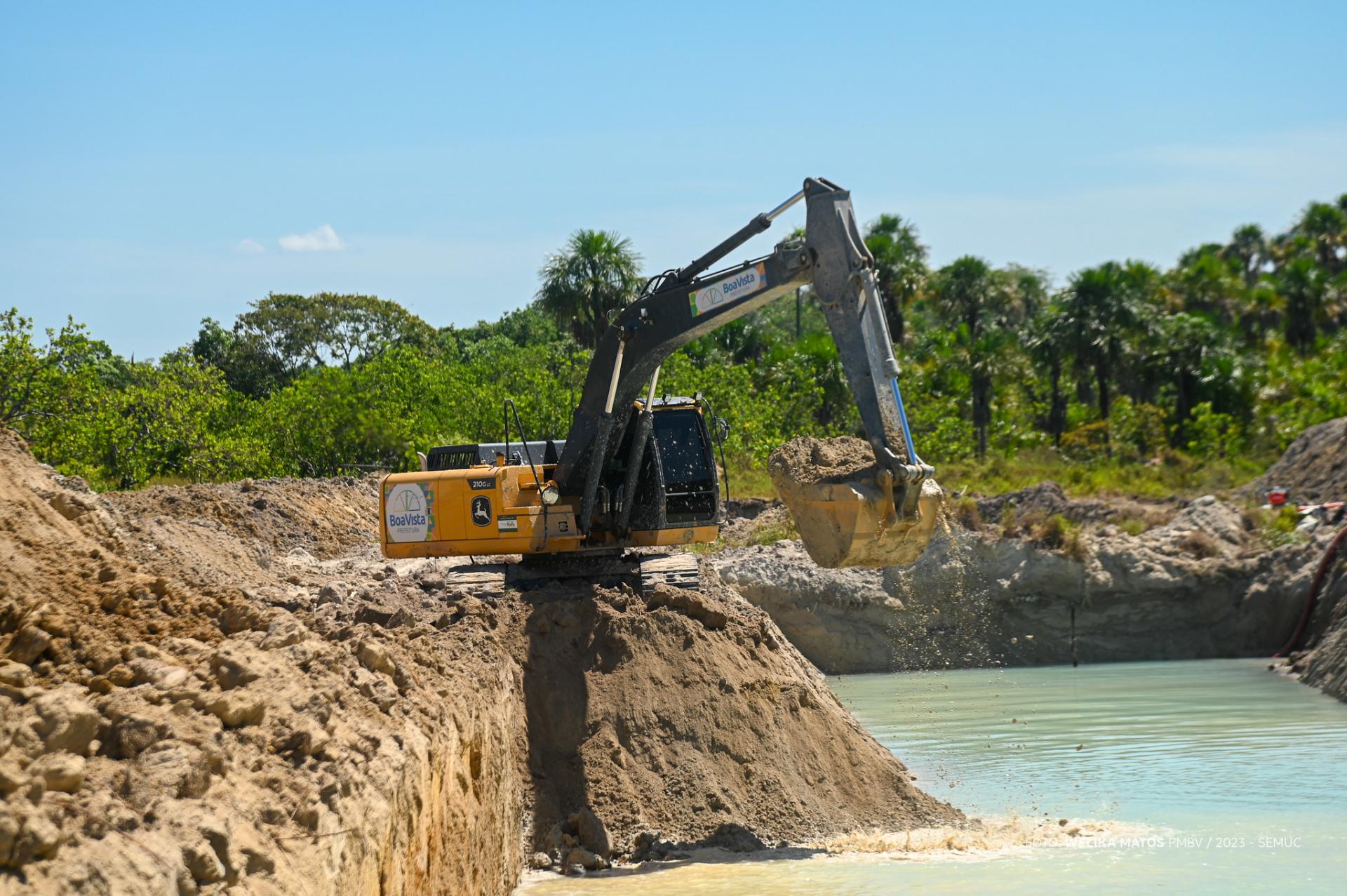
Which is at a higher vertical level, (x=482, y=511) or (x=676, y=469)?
(x=676, y=469)

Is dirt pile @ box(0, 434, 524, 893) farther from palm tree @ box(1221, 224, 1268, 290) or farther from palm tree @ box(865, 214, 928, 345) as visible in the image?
palm tree @ box(1221, 224, 1268, 290)

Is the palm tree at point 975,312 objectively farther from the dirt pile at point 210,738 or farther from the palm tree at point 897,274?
the dirt pile at point 210,738

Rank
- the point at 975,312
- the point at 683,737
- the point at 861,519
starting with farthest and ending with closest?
the point at 975,312, the point at 683,737, the point at 861,519

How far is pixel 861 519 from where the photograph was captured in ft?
34.2

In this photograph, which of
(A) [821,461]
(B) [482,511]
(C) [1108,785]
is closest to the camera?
(A) [821,461]

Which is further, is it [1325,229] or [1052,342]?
[1325,229]

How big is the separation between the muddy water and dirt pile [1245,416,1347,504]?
31.7 feet

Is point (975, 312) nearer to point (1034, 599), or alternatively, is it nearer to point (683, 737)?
point (1034, 599)

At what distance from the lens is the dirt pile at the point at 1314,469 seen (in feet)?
123

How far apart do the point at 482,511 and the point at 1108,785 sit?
331 inches

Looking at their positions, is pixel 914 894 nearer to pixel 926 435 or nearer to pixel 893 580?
pixel 893 580

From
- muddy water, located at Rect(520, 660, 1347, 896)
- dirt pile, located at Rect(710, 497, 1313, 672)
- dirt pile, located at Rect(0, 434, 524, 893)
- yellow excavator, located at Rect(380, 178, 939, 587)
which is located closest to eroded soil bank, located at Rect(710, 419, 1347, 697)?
dirt pile, located at Rect(710, 497, 1313, 672)

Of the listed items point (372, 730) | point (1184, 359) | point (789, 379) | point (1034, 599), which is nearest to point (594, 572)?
point (372, 730)

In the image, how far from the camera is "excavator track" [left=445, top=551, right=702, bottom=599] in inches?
577
